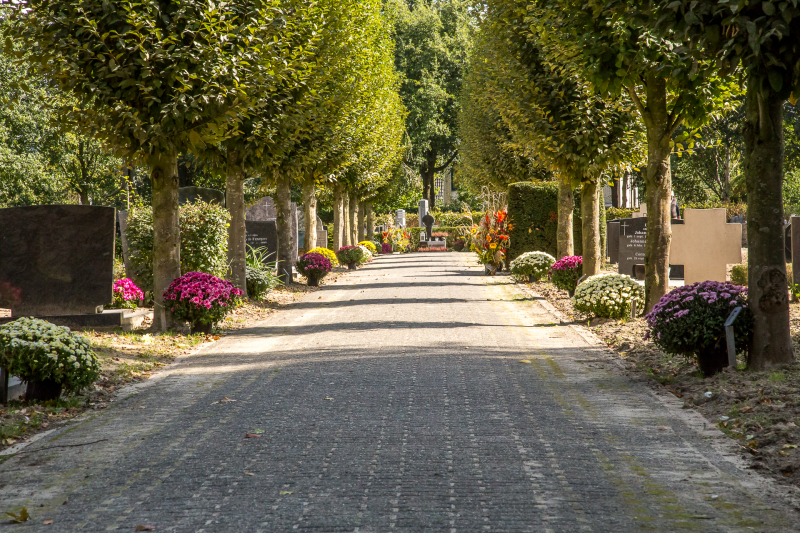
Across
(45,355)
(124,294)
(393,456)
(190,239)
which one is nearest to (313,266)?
(190,239)

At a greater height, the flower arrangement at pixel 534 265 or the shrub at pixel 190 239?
the shrub at pixel 190 239

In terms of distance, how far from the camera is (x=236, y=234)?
1528cm

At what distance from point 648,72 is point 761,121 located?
13.2 feet

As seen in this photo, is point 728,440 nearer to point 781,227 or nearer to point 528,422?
point 528,422

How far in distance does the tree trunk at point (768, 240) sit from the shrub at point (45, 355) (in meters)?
6.23

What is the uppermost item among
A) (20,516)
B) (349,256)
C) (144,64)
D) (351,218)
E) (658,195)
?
(144,64)

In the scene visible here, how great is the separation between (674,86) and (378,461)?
7.42 meters

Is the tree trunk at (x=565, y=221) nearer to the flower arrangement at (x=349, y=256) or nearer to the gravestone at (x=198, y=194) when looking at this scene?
the gravestone at (x=198, y=194)

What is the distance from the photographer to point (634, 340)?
10039 millimetres

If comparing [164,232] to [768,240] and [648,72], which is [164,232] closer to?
[648,72]

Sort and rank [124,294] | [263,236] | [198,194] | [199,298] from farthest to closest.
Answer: [263,236]
[198,194]
[124,294]
[199,298]

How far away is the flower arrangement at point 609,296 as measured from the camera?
38.4 ft

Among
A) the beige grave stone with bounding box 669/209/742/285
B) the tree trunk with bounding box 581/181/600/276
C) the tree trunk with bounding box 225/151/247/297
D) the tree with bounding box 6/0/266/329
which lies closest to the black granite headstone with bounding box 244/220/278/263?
the tree trunk with bounding box 225/151/247/297

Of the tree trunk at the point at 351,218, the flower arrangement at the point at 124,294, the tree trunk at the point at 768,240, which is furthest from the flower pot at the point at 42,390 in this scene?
the tree trunk at the point at 351,218
